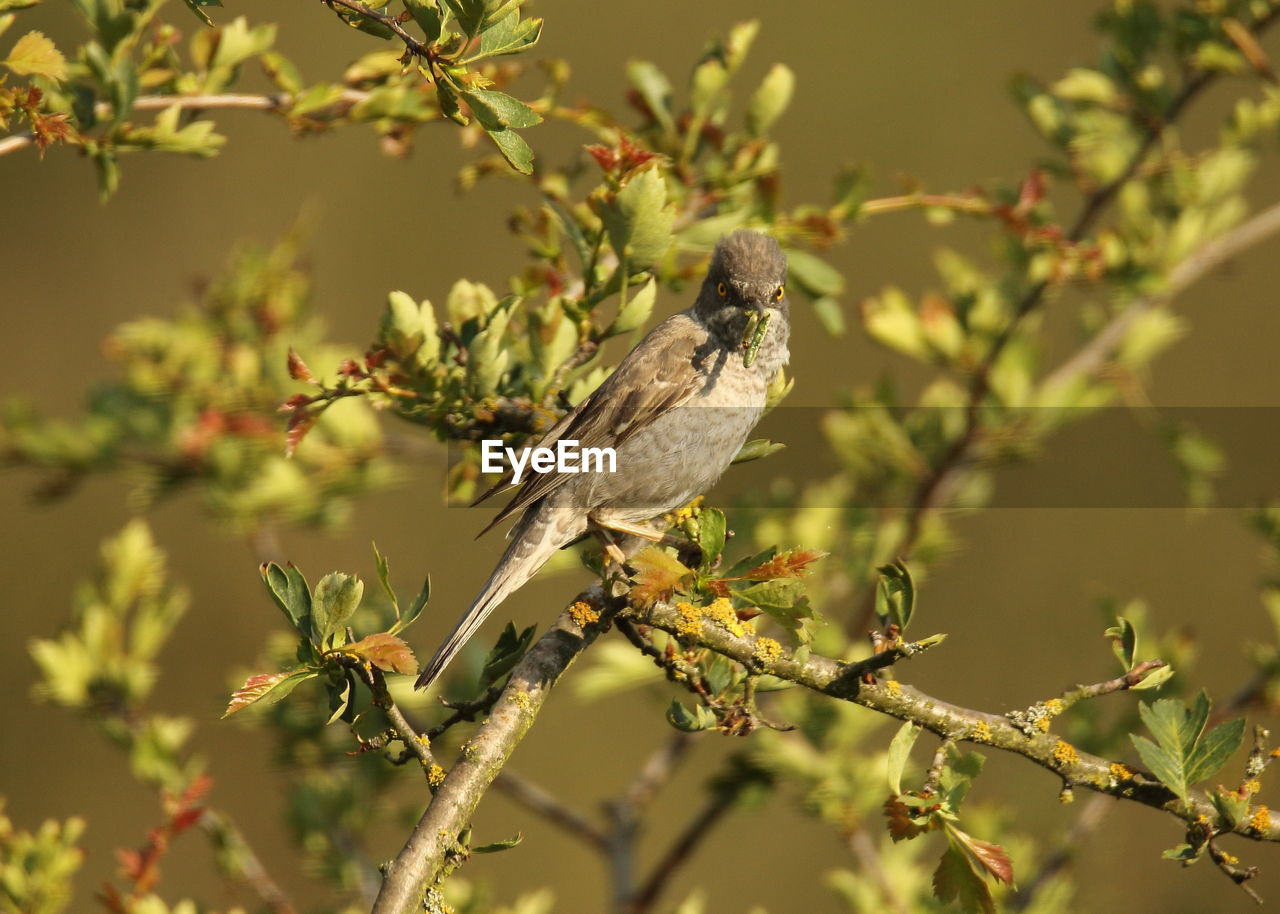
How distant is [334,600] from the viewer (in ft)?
5.37

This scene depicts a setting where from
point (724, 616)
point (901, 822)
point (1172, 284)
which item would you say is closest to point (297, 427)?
point (724, 616)

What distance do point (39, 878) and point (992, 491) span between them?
2742mm

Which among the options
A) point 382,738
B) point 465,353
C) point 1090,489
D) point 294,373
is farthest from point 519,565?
point 1090,489

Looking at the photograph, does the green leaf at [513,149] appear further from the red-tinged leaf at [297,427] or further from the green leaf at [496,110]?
the red-tinged leaf at [297,427]

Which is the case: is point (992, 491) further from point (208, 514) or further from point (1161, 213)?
point (208, 514)

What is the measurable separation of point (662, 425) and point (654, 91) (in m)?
0.83

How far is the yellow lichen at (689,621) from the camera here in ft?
6.12

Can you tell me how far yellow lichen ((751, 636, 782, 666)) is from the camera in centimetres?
181

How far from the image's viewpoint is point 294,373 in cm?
221

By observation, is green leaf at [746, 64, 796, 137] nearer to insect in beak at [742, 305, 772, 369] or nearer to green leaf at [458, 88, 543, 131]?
insect in beak at [742, 305, 772, 369]

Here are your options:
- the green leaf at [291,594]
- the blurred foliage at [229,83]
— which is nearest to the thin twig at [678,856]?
the green leaf at [291,594]

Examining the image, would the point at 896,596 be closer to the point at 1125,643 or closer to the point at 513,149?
the point at 1125,643

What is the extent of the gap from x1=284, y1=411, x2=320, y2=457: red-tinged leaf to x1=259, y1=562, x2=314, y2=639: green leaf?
1.66 ft

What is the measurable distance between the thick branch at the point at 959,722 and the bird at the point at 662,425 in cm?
69
